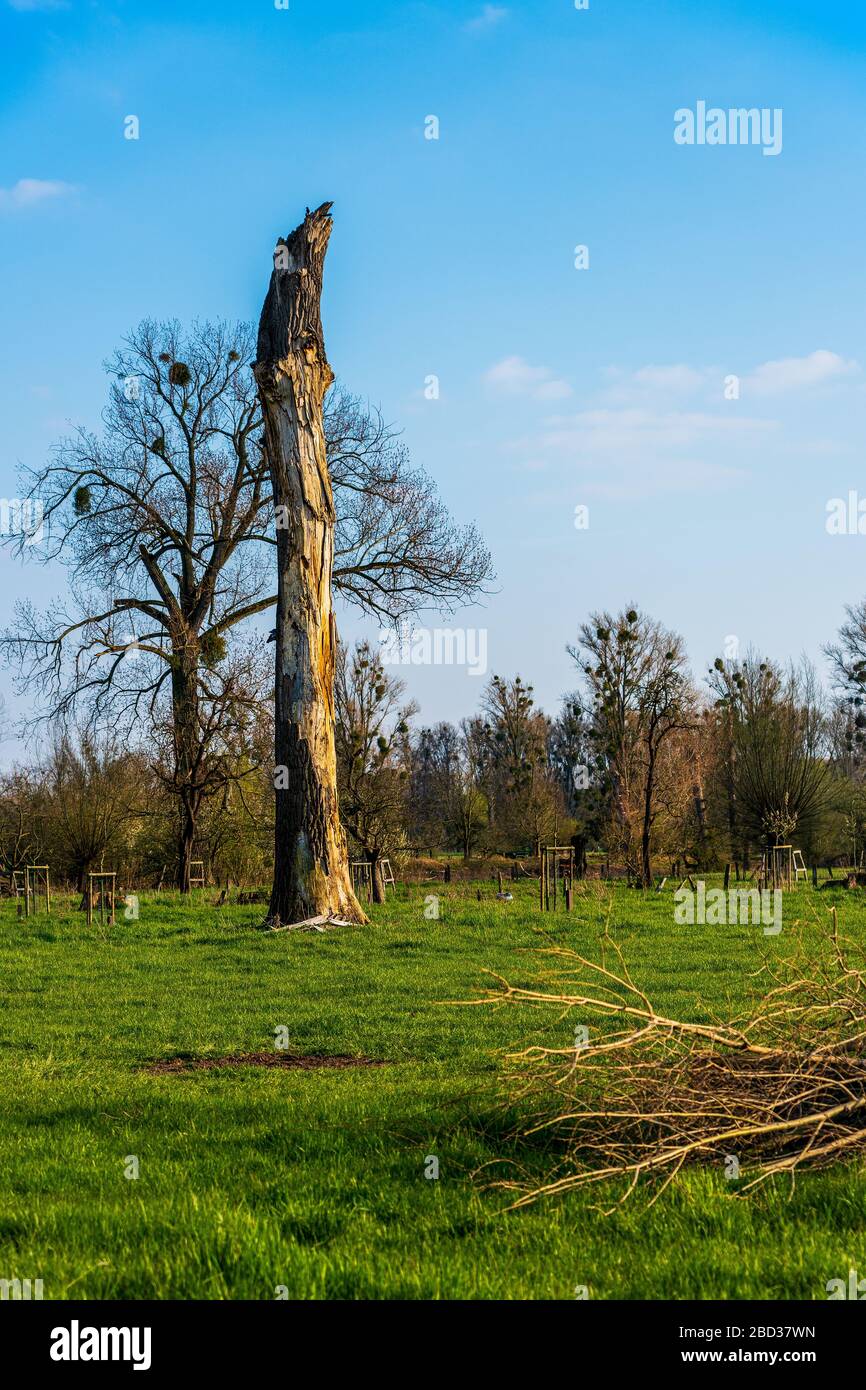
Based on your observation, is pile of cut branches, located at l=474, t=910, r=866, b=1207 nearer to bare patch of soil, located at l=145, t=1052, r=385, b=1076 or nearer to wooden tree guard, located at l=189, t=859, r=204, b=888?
bare patch of soil, located at l=145, t=1052, r=385, b=1076

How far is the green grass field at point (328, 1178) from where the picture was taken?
4.20 m

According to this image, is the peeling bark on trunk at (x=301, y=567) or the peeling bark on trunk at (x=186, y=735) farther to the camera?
the peeling bark on trunk at (x=186, y=735)

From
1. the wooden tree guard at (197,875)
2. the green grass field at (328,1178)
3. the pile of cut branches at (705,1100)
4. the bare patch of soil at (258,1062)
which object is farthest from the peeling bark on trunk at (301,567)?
the pile of cut branches at (705,1100)

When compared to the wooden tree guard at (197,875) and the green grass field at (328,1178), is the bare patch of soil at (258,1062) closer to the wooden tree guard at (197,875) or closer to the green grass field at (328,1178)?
the green grass field at (328,1178)

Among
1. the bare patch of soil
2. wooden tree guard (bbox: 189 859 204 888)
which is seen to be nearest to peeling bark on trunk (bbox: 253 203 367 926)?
the bare patch of soil

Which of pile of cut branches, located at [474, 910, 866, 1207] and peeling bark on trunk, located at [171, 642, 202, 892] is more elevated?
peeling bark on trunk, located at [171, 642, 202, 892]

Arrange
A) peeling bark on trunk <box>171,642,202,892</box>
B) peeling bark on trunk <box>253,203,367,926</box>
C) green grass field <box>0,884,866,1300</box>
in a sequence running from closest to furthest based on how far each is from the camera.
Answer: green grass field <box>0,884,866,1300</box> → peeling bark on trunk <box>253,203,367,926</box> → peeling bark on trunk <box>171,642,202,892</box>

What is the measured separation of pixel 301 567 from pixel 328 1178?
50.7 ft

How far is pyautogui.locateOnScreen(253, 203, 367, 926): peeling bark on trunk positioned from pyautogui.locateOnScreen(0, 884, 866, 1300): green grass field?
638 cm

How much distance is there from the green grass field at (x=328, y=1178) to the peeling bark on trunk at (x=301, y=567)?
251 inches

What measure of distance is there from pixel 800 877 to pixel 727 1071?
1183 inches

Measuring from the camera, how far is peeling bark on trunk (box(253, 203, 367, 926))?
1978 centimetres

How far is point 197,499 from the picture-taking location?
32.9 m
